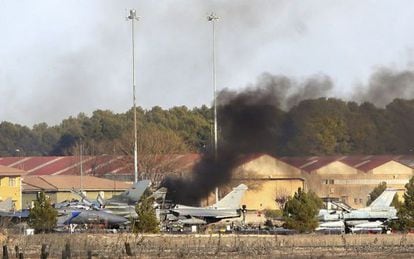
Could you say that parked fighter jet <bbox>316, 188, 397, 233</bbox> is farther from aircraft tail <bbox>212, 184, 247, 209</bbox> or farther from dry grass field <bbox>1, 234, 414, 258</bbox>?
dry grass field <bbox>1, 234, 414, 258</bbox>

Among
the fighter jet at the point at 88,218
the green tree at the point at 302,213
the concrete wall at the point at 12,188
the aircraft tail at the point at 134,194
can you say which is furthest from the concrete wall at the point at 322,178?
the concrete wall at the point at 12,188

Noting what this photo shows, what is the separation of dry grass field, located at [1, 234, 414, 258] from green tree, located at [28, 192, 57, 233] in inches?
404

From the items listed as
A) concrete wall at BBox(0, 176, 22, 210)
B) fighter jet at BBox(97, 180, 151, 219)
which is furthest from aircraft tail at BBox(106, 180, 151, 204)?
concrete wall at BBox(0, 176, 22, 210)

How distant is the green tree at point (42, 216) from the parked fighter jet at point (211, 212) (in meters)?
13.7

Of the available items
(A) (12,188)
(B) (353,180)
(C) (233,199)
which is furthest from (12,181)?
(B) (353,180)

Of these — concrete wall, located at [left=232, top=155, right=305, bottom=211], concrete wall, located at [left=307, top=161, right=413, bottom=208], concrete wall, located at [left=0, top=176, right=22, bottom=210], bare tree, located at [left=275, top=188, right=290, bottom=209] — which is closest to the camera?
concrete wall, located at [left=232, top=155, right=305, bottom=211]

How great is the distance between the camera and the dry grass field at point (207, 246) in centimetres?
5462

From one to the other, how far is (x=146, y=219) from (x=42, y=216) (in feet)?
26.9

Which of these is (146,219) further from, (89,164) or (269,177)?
(89,164)

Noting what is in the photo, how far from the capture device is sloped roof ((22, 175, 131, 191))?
127m

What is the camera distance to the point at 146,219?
78500 millimetres

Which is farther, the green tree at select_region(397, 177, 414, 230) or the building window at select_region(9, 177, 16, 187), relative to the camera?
the building window at select_region(9, 177, 16, 187)

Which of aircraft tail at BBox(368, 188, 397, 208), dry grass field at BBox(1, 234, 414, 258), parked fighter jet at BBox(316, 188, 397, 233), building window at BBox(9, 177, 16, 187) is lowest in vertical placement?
dry grass field at BBox(1, 234, 414, 258)

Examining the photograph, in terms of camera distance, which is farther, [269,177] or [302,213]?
[269,177]
